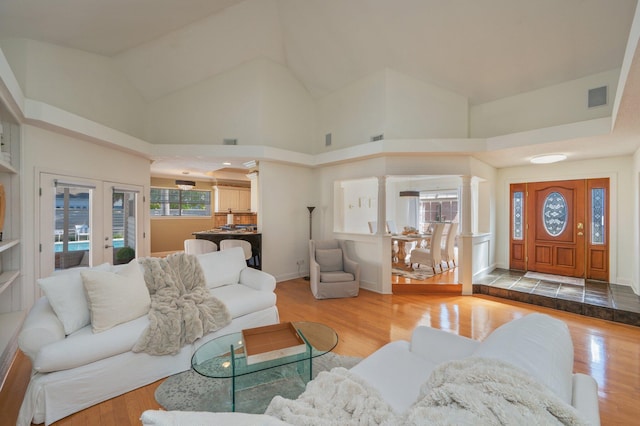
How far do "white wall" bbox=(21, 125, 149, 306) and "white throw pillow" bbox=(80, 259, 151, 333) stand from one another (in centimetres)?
195

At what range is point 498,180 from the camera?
609cm

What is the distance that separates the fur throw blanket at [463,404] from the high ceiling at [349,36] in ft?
15.0

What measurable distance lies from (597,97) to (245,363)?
5777 millimetres

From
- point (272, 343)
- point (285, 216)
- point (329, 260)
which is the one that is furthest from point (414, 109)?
point (272, 343)

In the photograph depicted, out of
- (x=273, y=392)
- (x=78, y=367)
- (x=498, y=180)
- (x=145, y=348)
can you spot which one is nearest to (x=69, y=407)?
(x=78, y=367)

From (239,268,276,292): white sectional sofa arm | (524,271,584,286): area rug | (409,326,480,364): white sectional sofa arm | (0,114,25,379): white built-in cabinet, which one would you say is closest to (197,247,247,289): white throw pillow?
(239,268,276,292): white sectional sofa arm

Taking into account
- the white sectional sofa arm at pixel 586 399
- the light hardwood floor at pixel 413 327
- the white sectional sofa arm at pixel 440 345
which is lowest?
the light hardwood floor at pixel 413 327

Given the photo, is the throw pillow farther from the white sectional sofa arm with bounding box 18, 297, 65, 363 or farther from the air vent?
the air vent

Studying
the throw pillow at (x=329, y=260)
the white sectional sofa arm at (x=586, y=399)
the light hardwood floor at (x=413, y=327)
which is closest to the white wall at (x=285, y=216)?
the light hardwood floor at (x=413, y=327)

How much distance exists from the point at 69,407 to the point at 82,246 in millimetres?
2974

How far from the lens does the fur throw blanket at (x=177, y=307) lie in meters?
2.29

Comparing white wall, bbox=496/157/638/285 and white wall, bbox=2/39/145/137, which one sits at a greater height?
white wall, bbox=2/39/145/137

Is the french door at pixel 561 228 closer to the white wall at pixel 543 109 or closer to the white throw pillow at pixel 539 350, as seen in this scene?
the white wall at pixel 543 109

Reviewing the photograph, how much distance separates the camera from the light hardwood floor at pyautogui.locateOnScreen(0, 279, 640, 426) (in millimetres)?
2025
